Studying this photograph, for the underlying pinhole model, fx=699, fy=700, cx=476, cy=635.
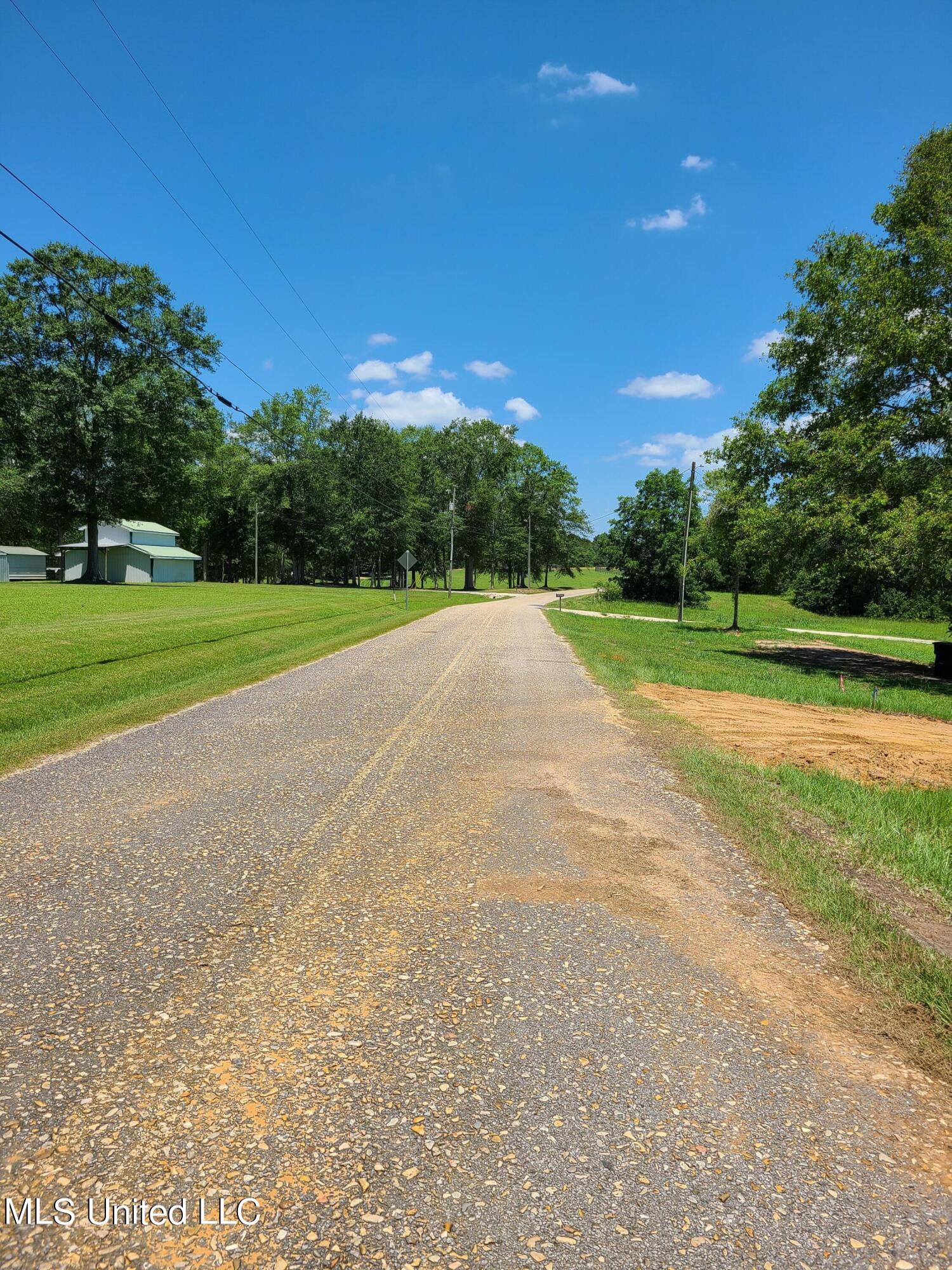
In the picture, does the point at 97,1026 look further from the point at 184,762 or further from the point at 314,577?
the point at 314,577

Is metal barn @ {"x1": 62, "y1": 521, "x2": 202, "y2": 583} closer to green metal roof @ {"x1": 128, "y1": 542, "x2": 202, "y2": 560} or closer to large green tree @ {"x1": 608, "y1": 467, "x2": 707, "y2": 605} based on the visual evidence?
green metal roof @ {"x1": 128, "y1": 542, "x2": 202, "y2": 560}

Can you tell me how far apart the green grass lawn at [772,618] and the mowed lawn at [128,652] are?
21352 mm

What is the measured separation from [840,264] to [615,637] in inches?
538

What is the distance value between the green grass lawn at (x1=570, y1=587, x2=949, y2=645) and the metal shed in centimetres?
4506

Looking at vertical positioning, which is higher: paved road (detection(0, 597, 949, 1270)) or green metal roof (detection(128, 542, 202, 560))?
green metal roof (detection(128, 542, 202, 560))

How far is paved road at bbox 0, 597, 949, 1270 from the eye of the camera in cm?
207

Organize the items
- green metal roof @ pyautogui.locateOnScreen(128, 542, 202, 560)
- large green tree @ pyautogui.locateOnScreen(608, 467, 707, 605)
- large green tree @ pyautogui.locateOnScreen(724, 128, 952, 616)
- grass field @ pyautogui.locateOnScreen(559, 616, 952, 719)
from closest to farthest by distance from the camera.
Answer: grass field @ pyautogui.locateOnScreen(559, 616, 952, 719), large green tree @ pyautogui.locateOnScreen(724, 128, 952, 616), large green tree @ pyautogui.locateOnScreen(608, 467, 707, 605), green metal roof @ pyautogui.locateOnScreen(128, 542, 202, 560)

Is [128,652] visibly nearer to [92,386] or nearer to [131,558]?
[92,386]

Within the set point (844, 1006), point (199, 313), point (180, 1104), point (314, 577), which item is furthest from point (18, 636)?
point (314, 577)

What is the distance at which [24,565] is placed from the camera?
196 ft

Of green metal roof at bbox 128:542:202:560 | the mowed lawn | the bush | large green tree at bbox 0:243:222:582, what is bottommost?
the mowed lawn

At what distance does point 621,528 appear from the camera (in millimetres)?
56531

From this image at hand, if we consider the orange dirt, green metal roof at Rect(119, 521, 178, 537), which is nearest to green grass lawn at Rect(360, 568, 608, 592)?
green metal roof at Rect(119, 521, 178, 537)

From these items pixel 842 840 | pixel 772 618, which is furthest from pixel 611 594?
pixel 842 840
